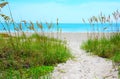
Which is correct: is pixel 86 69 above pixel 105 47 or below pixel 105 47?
below

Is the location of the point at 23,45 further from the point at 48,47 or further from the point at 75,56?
the point at 75,56

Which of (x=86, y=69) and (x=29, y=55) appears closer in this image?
(x=86, y=69)

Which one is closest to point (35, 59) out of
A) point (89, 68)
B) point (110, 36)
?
point (89, 68)

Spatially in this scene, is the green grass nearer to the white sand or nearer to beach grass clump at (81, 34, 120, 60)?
the white sand

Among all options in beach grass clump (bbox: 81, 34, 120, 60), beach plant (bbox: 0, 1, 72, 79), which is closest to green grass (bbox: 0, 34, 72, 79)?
beach plant (bbox: 0, 1, 72, 79)

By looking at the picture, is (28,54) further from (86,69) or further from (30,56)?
(86,69)

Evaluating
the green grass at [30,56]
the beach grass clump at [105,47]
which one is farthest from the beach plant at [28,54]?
the beach grass clump at [105,47]

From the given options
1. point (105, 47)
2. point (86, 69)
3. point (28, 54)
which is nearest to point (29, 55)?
point (28, 54)

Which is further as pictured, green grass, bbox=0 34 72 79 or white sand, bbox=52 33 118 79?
green grass, bbox=0 34 72 79

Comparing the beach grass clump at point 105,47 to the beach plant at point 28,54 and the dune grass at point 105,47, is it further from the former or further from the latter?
the beach plant at point 28,54

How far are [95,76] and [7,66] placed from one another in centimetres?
200

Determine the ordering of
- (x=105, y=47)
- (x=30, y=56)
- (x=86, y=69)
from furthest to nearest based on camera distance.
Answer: (x=105, y=47) < (x=30, y=56) < (x=86, y=69)

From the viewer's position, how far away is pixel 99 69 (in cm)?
902

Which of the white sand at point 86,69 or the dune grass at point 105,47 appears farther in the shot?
the dune grass at point 105,47
